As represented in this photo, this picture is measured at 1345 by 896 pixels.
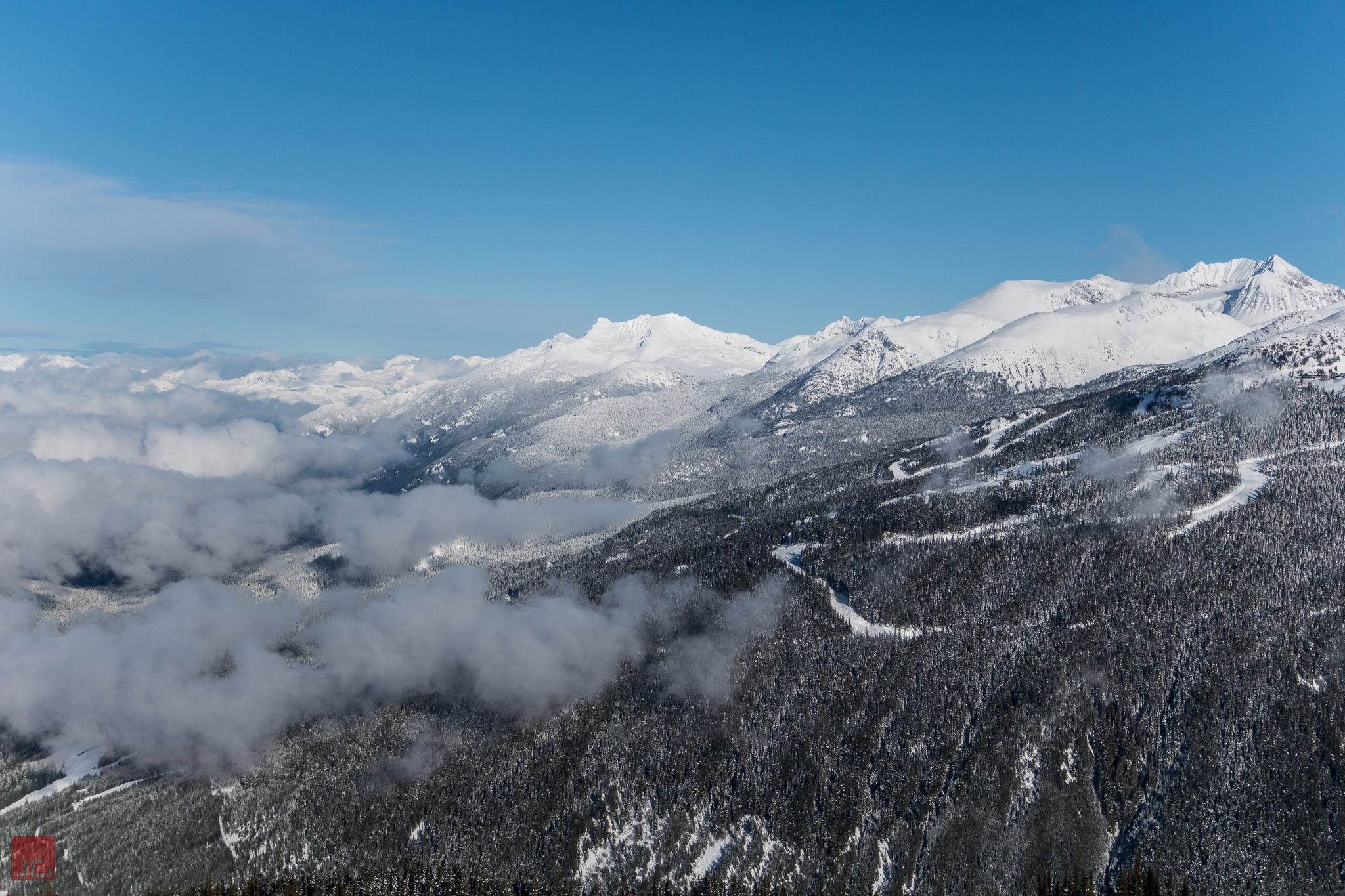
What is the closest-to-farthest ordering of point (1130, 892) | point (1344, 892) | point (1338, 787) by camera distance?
point (1130, 892) < point (1344, 892) < point (1338, 787)

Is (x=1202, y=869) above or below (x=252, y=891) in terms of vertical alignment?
below

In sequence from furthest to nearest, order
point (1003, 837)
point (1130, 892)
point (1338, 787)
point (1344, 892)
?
point (1003, 837) → point (1338, 787) → point (1344, 892) → point (1130, 892)

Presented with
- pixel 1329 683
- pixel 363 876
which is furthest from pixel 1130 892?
pixel 363 876

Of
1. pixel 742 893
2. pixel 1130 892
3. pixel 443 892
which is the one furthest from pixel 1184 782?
pixel 443 892

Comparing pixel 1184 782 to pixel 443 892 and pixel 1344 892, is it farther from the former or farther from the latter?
pixel 443 892

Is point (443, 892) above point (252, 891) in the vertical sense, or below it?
below

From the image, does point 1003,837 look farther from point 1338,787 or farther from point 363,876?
point 363,876

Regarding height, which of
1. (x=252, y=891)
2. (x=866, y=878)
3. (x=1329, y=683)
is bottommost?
(x=866, y=878)

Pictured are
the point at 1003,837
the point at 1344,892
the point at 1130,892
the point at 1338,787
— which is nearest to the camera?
the point at 1130,892

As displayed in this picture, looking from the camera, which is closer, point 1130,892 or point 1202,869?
point 1130,892
